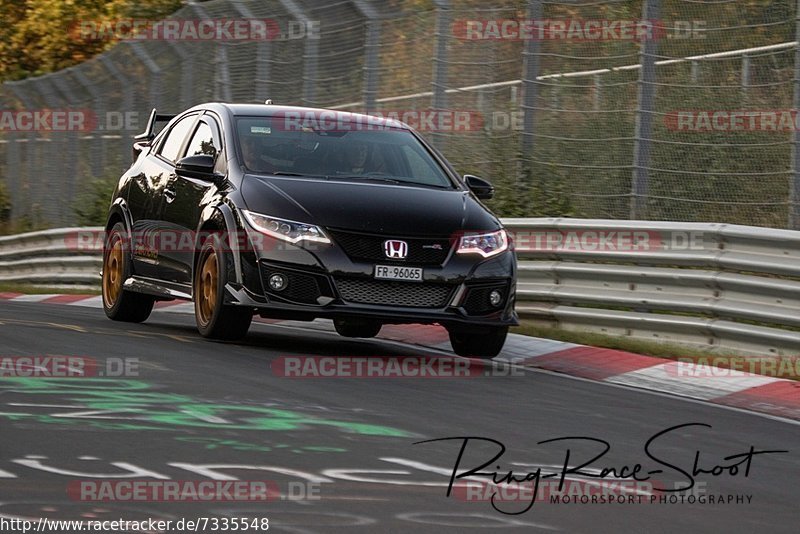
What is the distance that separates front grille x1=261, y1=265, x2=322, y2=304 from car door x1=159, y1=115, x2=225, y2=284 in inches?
43.7

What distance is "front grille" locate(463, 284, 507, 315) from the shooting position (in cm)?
1066

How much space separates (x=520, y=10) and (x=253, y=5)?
4704 millimetres

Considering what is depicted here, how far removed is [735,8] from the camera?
12867mm

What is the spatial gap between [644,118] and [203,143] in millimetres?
3714

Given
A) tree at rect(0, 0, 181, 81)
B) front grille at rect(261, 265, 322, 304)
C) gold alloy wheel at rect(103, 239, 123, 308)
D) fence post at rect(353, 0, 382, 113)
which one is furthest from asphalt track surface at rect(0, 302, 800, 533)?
tree at rect(0, 0, 181, 81)

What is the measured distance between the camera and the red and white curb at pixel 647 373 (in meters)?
9.72

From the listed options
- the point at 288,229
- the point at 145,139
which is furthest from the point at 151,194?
the point at 288,229

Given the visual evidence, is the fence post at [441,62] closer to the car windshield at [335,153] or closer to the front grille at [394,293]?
the car windshield at [335,153]

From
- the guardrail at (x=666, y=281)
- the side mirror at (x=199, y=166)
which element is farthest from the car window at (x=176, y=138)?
the guardrail at (x=666, y=281)

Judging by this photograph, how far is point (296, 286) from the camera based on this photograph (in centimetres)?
1034

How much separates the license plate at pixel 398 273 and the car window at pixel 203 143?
6.17ft

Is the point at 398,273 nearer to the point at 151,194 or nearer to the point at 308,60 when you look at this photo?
the point at 151,194

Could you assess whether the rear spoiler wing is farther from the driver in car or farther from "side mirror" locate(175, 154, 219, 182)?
"side mirror" locate(175, 154, 219, 182)

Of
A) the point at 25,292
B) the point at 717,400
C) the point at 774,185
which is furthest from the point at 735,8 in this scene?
the point at 25,292
